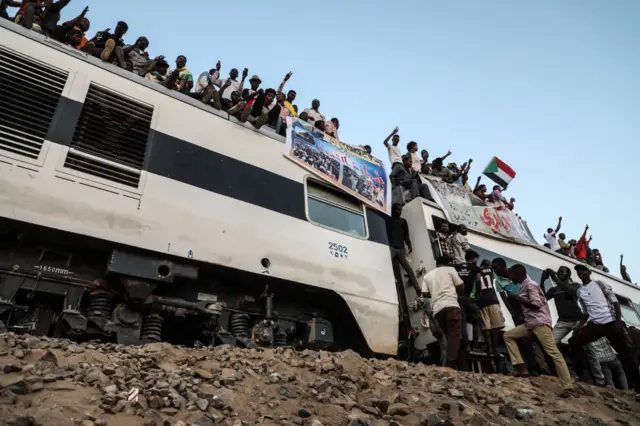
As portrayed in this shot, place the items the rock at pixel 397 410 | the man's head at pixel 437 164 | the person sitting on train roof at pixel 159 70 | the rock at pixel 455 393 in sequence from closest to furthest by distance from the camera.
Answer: the rock at pixel 397 410
the rock at pixel 455 393
the person sitting on train roof at pixel 159 70
the man's head at pixel 437 164

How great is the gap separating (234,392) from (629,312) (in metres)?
11.6

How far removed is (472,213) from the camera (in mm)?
8172

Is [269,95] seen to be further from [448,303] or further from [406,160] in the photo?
[448,303]

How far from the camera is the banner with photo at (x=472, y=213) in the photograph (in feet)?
25.5

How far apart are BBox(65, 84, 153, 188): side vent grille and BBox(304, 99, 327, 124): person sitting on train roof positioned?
152 inches

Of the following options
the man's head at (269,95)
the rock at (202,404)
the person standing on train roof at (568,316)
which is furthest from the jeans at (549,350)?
the man's head at (269,95)

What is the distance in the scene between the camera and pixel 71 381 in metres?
2.56

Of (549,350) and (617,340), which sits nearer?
(549,350)

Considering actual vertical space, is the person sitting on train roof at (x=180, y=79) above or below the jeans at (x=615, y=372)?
above

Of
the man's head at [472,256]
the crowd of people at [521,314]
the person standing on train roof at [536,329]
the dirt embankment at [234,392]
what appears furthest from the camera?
the man's head at [472,256]

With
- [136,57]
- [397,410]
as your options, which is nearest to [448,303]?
[397,410]

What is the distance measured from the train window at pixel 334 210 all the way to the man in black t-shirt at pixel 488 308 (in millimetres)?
1834

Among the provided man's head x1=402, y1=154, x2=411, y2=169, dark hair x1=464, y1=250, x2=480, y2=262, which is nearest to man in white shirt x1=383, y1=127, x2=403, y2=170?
man's head x1=402, y1=154, x2=411, y2=169

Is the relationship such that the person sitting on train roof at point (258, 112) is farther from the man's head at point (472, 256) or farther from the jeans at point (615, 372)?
the jeans at point (615, 372)
